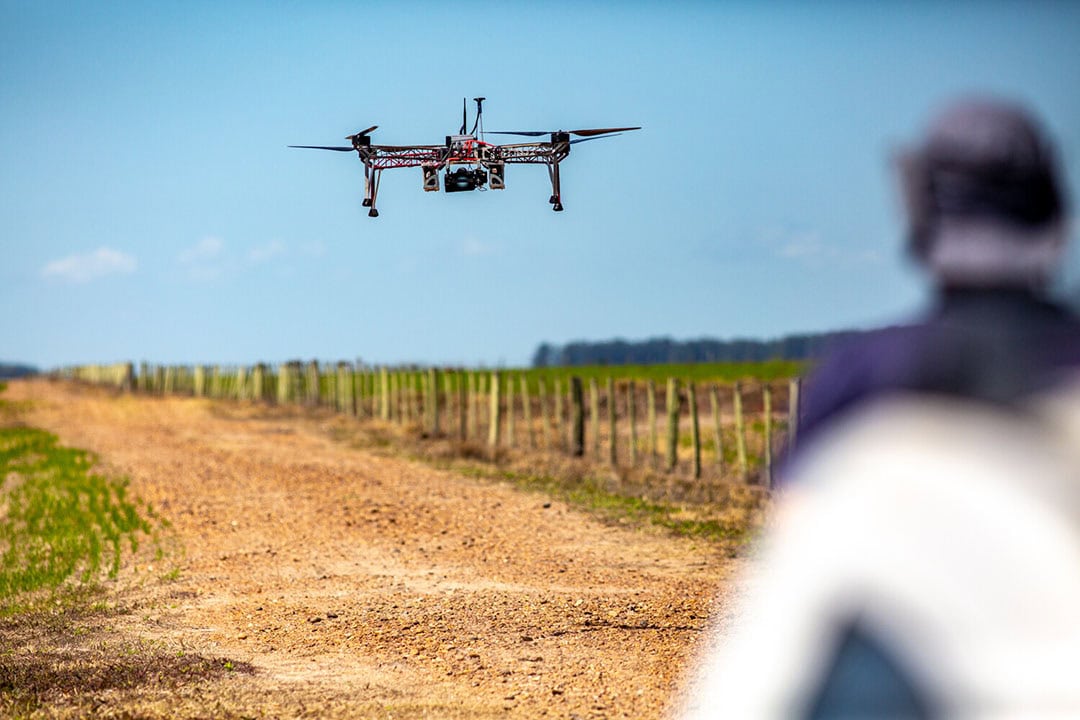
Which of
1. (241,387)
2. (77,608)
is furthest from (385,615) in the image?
(241,387)

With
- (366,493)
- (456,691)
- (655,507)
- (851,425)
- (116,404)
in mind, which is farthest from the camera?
(116,404)

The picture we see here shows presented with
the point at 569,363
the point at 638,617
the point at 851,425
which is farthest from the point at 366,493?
the point at 569,363

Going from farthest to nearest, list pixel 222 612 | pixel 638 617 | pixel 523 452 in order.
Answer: pixel 523 452 → pixel 222 612 → pixel 638 617

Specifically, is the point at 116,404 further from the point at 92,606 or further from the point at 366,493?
the point at 92,606

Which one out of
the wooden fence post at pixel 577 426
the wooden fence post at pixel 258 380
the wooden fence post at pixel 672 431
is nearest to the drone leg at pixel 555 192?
the wooden fence post at pixel 672 431

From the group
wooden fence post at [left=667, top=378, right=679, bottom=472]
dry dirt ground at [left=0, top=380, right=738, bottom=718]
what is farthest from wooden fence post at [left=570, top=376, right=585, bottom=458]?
dry dirt ground at [left=0, top=380, right=738, bottom=718]

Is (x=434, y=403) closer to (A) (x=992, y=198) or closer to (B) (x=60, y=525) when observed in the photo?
(B) (x=60, y=525)

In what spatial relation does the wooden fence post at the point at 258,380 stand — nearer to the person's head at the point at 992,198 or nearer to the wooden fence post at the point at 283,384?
the wooden fence post at the point at 283,384
